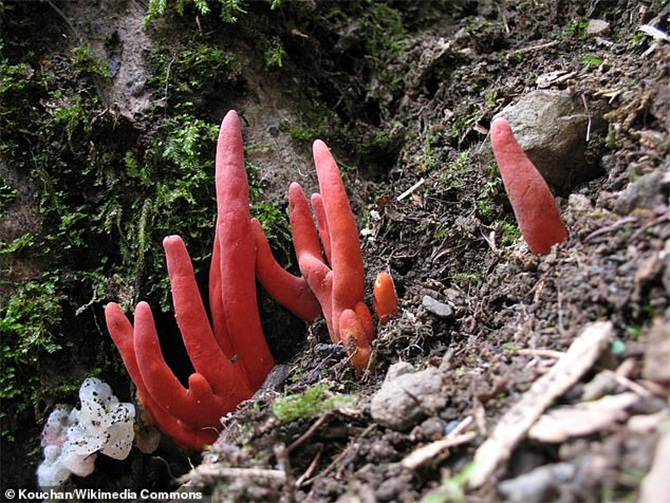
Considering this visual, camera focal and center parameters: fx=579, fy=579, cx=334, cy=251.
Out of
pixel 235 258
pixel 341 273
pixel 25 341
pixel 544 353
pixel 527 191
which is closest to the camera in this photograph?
pixel 544 353

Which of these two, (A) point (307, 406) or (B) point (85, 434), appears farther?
(B) point (85, 434)

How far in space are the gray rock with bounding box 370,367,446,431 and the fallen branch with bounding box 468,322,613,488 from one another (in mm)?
274

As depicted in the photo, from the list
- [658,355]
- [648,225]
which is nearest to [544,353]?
[658,355]

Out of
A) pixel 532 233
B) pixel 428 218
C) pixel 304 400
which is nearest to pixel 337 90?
pixel 428 218

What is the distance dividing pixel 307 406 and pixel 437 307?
722mm

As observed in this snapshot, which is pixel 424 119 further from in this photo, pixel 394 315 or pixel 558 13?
pixel 394 315

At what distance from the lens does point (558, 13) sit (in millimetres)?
2945

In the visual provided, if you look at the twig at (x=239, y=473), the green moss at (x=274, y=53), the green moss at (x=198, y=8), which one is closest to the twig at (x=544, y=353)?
the twig at (x=239, y=473)

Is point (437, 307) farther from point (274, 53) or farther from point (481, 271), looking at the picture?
point (274, 53)

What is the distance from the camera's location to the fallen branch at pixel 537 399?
131 cm

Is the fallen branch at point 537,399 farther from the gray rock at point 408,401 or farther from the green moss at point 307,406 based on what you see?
the green moss at point 307,406

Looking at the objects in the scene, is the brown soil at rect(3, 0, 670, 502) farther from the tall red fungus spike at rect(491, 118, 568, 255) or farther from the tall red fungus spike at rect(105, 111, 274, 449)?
the tall red fungus spike at rect(105, 111, 274, 449)

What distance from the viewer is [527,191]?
2004mm

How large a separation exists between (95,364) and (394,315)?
1.50 m
